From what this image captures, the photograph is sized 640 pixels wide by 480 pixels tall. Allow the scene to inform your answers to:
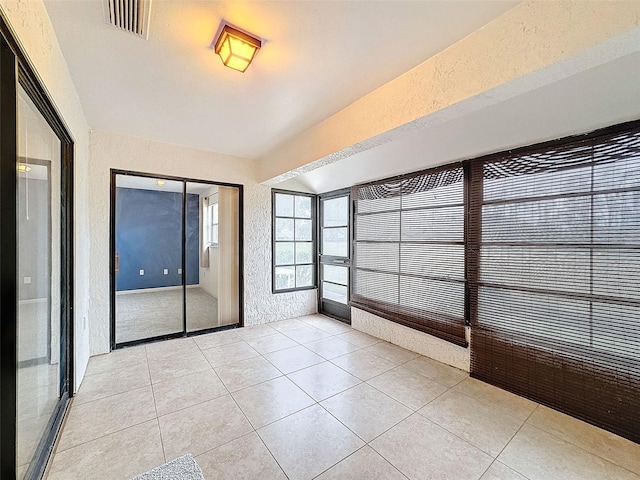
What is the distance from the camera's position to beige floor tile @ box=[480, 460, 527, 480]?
1.57 meters

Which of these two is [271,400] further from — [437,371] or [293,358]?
[437,371]

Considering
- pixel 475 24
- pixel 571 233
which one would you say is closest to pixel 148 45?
pixel 475 24

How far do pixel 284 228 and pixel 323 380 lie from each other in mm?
2633

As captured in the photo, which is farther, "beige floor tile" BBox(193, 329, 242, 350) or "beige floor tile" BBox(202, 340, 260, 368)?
"beige floor tile" BBox(193, 329, 242, 350)

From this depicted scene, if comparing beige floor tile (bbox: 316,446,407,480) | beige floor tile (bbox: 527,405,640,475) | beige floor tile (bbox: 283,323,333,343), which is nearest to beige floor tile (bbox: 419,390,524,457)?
beige floor tile (bbox: 527,405,640,475)

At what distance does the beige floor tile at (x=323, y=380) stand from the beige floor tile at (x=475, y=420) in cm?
72

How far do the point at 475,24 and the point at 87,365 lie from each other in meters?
4.37

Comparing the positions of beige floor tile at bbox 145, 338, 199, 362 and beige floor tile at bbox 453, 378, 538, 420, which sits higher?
beige floor tile at bbox 145, 338, 199, 362

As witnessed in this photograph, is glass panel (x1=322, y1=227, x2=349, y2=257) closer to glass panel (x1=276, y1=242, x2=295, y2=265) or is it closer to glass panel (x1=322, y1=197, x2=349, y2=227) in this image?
glass panel (x1=322, y1=197, x2=349, y2=227)

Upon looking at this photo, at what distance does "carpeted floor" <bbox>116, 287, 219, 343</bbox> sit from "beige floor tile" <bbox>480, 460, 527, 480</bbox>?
11.7ft

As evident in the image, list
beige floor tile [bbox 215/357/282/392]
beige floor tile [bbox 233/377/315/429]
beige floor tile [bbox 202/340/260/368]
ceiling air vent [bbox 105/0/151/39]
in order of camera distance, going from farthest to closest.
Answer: beige floor tile [bbox 202/340/260/368], beige floor tile [bbox 215/357/282/392], beige floor tile [bbox 233/377/315/429], ceiling air vent [bbox 105/0/151/39]

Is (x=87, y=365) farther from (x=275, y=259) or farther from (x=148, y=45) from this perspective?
(x=148, y=45)

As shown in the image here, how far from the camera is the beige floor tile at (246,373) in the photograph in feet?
8.46

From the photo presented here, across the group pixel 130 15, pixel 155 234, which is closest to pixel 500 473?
pixel 130 15
